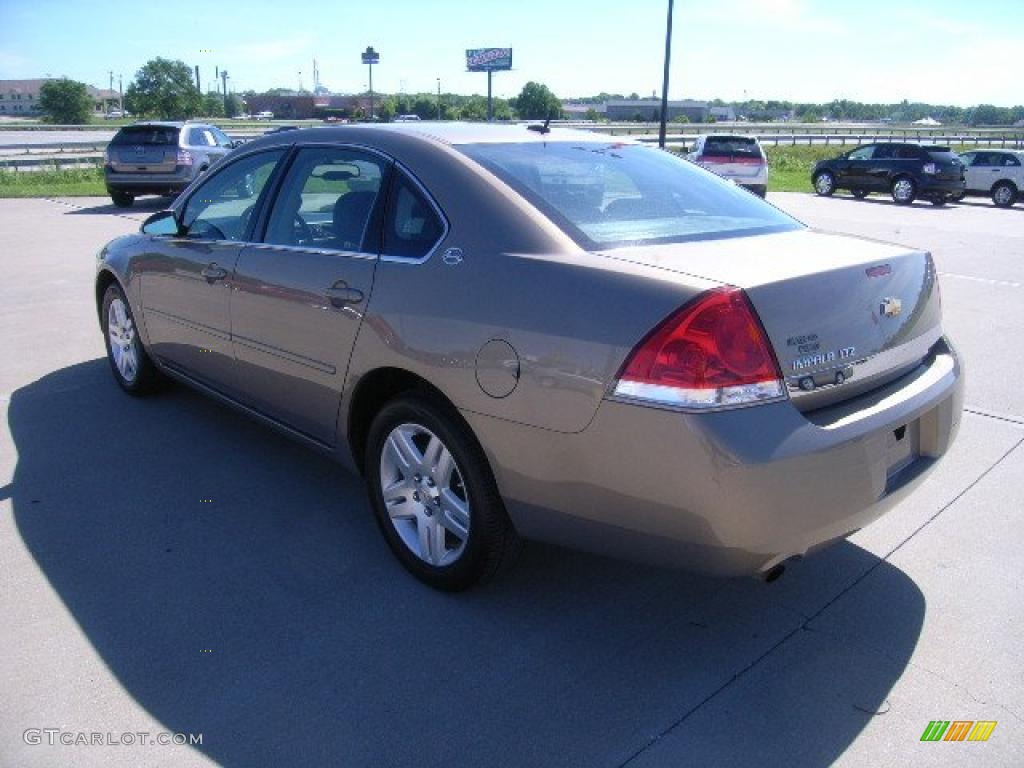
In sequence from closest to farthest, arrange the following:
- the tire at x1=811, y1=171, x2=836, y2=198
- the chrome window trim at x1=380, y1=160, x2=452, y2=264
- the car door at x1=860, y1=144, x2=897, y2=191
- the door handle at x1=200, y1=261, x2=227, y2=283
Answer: the chrome window trim at x1=380, y1=160, x2=452, y2=264, the door handle at x1=200, y1=261, x2=227, y2=283, the car door at x1=860, y1=144, x2=897, y2=191, the tire at x1=811, y1=171, x2=836, y2=198

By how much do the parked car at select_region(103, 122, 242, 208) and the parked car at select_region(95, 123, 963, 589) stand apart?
14107mm

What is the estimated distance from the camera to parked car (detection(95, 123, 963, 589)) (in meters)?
2.37

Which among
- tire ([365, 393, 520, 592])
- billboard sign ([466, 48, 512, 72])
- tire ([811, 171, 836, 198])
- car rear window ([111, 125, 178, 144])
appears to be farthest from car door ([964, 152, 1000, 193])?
billboard sign ([466, 48, 512, 72])

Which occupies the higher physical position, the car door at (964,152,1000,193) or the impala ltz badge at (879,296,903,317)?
the car door at (964,152,1000,193)

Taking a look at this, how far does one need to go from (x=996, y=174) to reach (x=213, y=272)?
23155mm

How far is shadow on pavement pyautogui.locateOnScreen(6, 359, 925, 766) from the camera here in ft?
7.97

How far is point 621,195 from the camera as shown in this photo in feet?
10.8

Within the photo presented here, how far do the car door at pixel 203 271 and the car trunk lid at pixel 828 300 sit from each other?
7.10 feet

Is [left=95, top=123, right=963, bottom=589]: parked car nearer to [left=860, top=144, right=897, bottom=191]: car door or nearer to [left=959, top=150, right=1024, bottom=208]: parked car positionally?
[left=860, top=144, right=897, bottom=191]: car door

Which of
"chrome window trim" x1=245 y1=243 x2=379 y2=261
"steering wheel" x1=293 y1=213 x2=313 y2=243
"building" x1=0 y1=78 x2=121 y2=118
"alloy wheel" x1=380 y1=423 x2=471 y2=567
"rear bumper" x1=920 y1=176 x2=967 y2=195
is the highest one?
"building" x1=0 y1=78 x2=121 y2=118

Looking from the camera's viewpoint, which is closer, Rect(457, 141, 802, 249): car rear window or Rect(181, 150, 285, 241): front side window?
Rect(457, 141, 802, 249): car rear window

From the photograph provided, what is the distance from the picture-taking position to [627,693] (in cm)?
260

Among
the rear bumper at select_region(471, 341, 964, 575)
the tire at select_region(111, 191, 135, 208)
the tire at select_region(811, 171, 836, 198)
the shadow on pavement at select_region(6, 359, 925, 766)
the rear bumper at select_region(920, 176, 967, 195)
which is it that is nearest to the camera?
the rear bumper at select_region(471, 341, 964, 575)

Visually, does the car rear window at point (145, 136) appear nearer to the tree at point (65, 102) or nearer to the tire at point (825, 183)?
the tire at point (825, 183)
